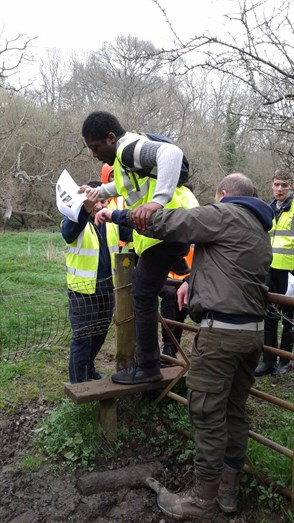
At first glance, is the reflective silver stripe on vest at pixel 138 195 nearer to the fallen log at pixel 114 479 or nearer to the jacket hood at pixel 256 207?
the jacket hood at pixel 256 207

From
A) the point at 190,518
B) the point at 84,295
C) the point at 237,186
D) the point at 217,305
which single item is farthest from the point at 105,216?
the point at 190,518

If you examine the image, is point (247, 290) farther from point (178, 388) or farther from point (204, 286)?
point (178, 388)

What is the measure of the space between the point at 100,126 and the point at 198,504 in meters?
2.29

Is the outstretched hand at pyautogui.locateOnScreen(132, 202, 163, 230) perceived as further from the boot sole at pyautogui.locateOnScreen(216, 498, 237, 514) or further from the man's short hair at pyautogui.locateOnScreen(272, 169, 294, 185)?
the boot sole at pyautogui.locateOnScreen(216, 498, 237, 514)

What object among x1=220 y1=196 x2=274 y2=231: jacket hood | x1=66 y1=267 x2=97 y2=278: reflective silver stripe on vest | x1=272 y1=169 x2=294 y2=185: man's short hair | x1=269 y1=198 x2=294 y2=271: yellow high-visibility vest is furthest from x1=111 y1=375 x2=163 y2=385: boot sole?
x1=269 y1=198 x2=294 y2=271: yellow high-visibility vest

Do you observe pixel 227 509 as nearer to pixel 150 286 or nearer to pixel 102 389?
pixel 102 389

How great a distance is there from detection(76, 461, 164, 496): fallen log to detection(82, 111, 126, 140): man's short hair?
2.17 meters

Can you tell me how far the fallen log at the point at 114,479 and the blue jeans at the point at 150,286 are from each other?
0.71 m

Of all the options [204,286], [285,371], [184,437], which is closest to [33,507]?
[184,437]

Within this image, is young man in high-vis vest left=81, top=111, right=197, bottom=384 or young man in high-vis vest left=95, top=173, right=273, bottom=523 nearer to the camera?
young man in high-vis vest left=95, top=173, right=273, bottom=523

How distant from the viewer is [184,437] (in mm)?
3477

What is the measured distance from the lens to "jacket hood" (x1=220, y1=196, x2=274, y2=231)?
2559 mm

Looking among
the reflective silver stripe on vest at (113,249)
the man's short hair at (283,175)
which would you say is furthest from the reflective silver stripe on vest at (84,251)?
the man's short hair at (283,175)

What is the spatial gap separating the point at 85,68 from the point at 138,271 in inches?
1114
